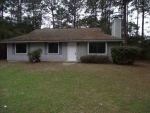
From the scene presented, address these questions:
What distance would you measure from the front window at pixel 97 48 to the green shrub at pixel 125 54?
181 centimetres

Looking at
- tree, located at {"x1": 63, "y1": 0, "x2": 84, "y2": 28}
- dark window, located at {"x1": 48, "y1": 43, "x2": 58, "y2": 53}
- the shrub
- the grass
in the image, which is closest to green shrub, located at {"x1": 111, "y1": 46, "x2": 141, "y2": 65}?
the shrub

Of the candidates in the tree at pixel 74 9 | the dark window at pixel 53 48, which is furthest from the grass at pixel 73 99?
the tree at pixel 74 9

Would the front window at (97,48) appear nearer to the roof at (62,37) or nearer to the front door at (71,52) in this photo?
the roof at (62,37)

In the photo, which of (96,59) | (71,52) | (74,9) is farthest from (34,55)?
(74,9)

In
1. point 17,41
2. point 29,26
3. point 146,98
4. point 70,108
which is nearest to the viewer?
point 70,108

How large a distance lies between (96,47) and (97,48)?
15cm

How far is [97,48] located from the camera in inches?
603

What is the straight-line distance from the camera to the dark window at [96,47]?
1528 centimetres

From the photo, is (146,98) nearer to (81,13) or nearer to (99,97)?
(99,97)

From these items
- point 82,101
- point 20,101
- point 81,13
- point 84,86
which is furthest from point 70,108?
point 81,13

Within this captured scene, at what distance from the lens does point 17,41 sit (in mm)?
15805

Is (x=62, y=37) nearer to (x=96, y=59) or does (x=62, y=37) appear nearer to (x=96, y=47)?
(x=96, y=47)

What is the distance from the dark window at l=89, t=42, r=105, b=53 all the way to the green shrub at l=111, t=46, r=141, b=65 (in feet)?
5.99

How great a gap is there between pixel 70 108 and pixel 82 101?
0.64 metres
